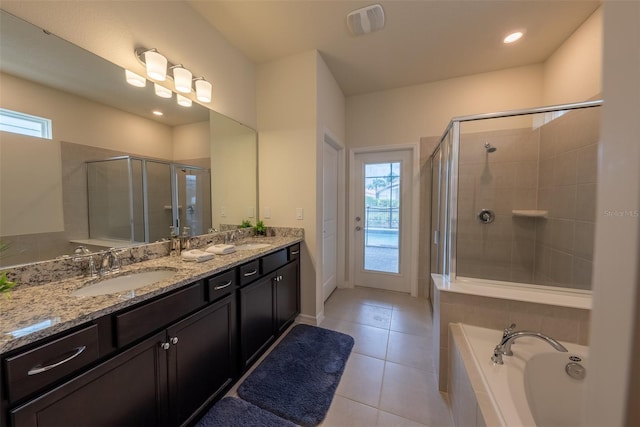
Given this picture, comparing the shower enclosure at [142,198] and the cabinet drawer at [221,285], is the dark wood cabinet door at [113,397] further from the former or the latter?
the shower enclosure at [142,198]

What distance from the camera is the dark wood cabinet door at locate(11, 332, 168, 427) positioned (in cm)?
80

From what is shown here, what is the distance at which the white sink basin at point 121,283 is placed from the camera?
1213 millimetres

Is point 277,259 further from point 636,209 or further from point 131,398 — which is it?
point 636,209

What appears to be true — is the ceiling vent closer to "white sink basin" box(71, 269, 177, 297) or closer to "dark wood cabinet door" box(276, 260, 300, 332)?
"dark wood cabinet door" box(276, 260, 300, 332)

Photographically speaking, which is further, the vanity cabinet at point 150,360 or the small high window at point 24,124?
the small high window at point 24,124

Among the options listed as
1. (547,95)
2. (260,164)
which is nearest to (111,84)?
(260,164)

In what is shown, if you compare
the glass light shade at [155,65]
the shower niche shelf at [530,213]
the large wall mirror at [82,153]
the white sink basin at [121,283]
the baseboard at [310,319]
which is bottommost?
the baseboard at [310,319]

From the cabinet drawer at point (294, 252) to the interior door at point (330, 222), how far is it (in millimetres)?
449

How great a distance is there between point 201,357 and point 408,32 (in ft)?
9.46

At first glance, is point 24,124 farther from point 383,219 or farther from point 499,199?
point 499,199

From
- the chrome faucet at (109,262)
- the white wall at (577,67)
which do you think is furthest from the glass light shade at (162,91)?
the white wall at (577,67)

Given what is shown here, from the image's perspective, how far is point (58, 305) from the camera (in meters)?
0.94

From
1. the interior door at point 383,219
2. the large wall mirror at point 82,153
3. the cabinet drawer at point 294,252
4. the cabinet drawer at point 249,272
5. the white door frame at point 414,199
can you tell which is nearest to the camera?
the large wall mirror at point 82,153

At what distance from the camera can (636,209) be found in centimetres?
25
